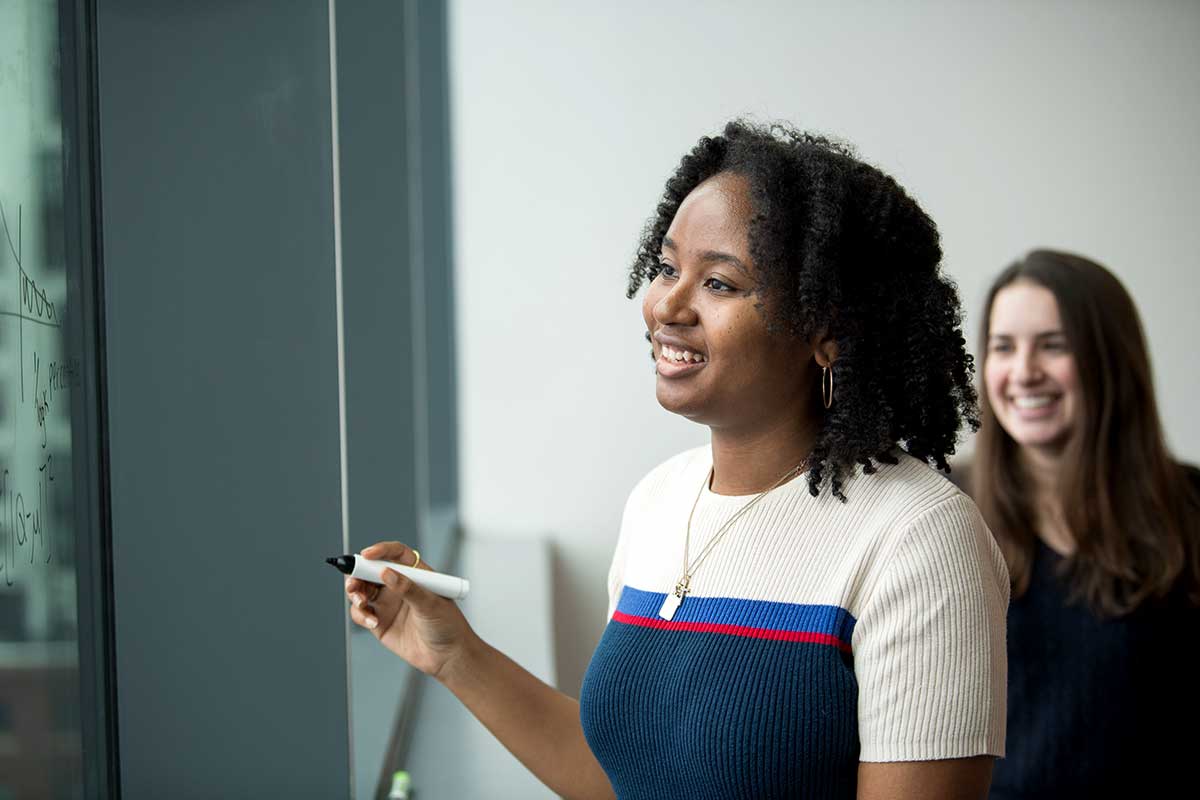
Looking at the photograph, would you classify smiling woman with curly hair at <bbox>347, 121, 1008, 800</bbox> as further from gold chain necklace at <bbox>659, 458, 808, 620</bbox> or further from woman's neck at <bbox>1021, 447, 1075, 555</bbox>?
woman's neck at <bbox>1021, 447, 1075, 555</bbox>

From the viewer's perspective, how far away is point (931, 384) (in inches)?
44.3

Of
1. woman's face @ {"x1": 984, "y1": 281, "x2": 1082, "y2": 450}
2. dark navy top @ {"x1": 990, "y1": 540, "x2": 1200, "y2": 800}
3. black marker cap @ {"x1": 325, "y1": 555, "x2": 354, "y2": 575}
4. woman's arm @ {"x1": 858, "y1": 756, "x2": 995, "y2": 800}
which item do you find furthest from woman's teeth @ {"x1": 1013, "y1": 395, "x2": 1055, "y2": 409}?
black marker cap @ {"x1": 325, "y1": 555, "x2": 354, "y2": 575}

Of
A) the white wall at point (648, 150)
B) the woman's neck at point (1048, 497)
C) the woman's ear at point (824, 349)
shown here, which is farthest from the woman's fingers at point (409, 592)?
the white wall at point (648, 150)

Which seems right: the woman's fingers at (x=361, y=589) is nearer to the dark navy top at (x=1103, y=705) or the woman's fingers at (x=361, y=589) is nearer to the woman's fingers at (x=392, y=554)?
the woman's fingers at (x=392, y=554)

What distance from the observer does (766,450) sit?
1169 mm

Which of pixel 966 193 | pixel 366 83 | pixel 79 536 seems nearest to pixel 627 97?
pixel 966 193

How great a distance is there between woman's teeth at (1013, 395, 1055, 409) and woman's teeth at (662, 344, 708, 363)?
1.12m

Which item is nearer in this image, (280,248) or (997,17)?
(280,248)

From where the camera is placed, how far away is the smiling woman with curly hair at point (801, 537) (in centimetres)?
98

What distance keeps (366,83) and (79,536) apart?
4.96ft

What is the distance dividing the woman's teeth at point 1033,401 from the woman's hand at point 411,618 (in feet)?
3.96

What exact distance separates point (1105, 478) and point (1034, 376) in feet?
0.71

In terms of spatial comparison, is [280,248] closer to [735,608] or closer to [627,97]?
[735,608]

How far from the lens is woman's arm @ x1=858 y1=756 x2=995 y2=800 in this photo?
97 centimetres
